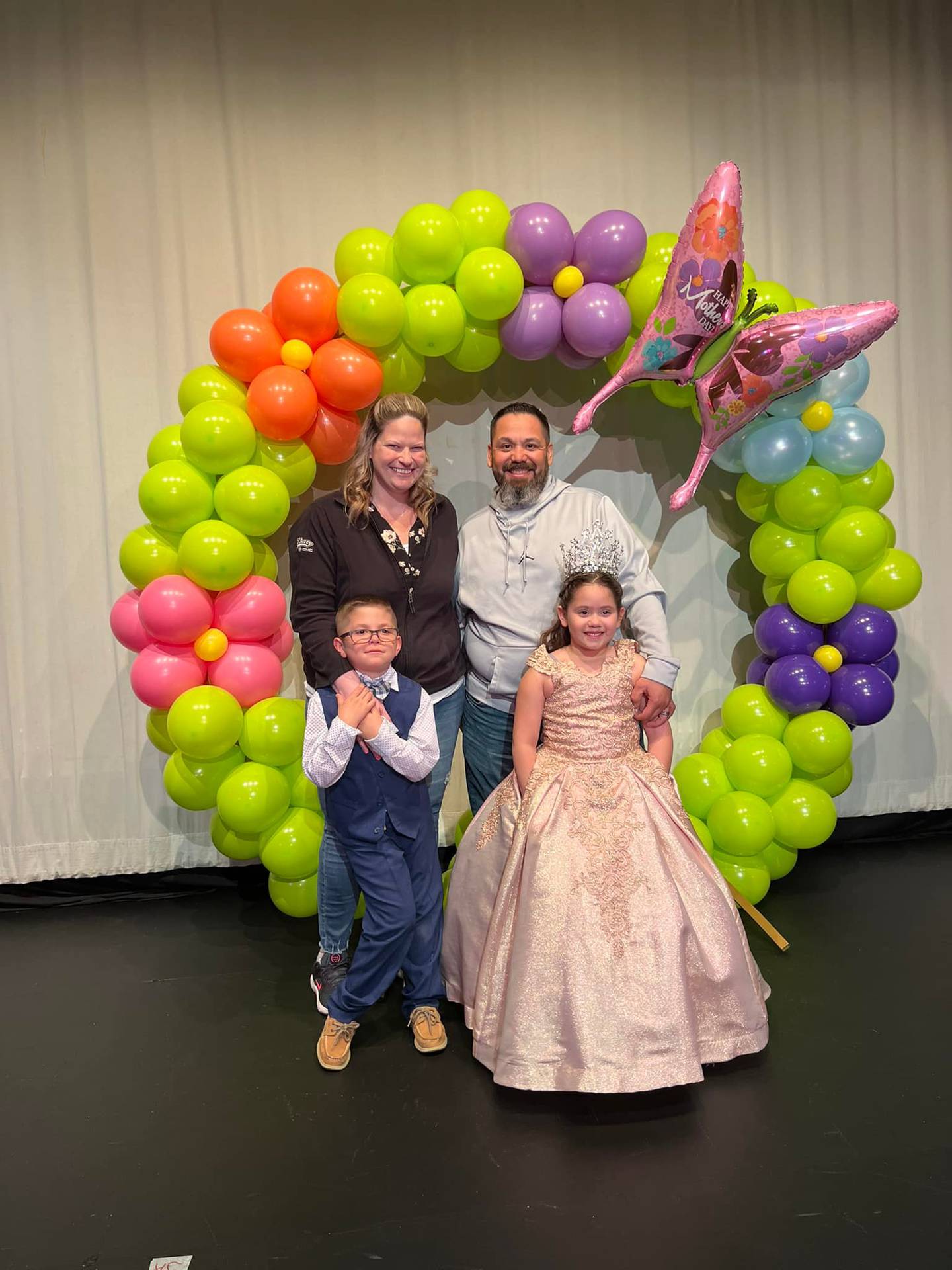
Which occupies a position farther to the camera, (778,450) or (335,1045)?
(778,450)

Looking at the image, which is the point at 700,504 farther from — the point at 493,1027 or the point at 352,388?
the point at 493,1027

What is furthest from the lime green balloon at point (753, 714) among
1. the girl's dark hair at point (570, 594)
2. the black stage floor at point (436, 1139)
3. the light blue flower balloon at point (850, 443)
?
the girl's dark hair at point (570, 594)

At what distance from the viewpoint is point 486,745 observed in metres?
2.82

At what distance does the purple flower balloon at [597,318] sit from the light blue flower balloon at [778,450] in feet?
1.83

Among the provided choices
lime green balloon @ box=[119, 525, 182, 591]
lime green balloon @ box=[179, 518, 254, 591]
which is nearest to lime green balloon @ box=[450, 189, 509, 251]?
lime green balloon @ box=[179, 518, 254, 591]

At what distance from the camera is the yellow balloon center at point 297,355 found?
9.50 feet

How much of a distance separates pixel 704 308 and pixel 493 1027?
2052 mm

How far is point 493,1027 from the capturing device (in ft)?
7.79

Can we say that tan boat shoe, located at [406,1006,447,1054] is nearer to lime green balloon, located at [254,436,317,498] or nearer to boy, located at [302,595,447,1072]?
boy, located at [302,595,447,1072]

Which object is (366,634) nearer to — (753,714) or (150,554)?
(150,554)

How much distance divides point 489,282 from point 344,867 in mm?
1735

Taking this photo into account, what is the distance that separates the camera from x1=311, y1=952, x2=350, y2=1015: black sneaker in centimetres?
268

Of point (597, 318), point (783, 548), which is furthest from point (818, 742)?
point (597, 318)

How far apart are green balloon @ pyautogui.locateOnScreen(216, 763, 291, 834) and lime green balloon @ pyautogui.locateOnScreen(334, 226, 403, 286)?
1.55 m
